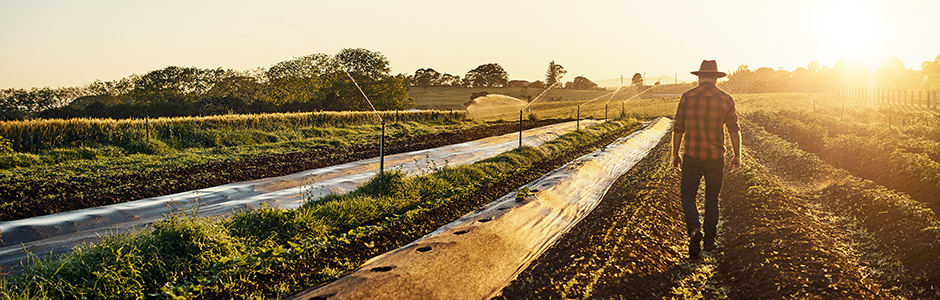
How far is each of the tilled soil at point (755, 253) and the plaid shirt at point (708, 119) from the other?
4.10ft

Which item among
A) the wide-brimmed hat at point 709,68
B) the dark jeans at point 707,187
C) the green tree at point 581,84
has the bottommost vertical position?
the dark jeans at point 707,187

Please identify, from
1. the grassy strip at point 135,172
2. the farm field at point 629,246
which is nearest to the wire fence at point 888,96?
the farm field at point 629,246

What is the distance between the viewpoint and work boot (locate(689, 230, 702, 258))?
586 cm

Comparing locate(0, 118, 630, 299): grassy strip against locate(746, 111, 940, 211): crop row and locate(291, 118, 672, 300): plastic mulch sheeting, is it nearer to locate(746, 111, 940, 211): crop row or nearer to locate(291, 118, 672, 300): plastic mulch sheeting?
locate(291, 118, 672, 300): plastic mulch sheeting

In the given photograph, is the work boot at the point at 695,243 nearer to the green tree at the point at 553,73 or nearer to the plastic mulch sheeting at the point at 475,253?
the plastic mulch sheeting at the point at 475,253

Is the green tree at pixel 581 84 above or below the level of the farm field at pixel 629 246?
above

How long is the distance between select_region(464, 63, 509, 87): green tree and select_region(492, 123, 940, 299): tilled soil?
379ft

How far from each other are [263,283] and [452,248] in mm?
1956

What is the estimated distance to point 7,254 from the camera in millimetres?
6504

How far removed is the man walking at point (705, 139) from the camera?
18.7 ft

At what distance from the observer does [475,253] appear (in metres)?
6.02

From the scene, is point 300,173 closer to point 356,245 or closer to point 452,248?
point 356,245

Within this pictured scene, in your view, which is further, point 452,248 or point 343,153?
point 343,153

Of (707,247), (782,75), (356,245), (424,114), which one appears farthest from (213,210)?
(782,75)
